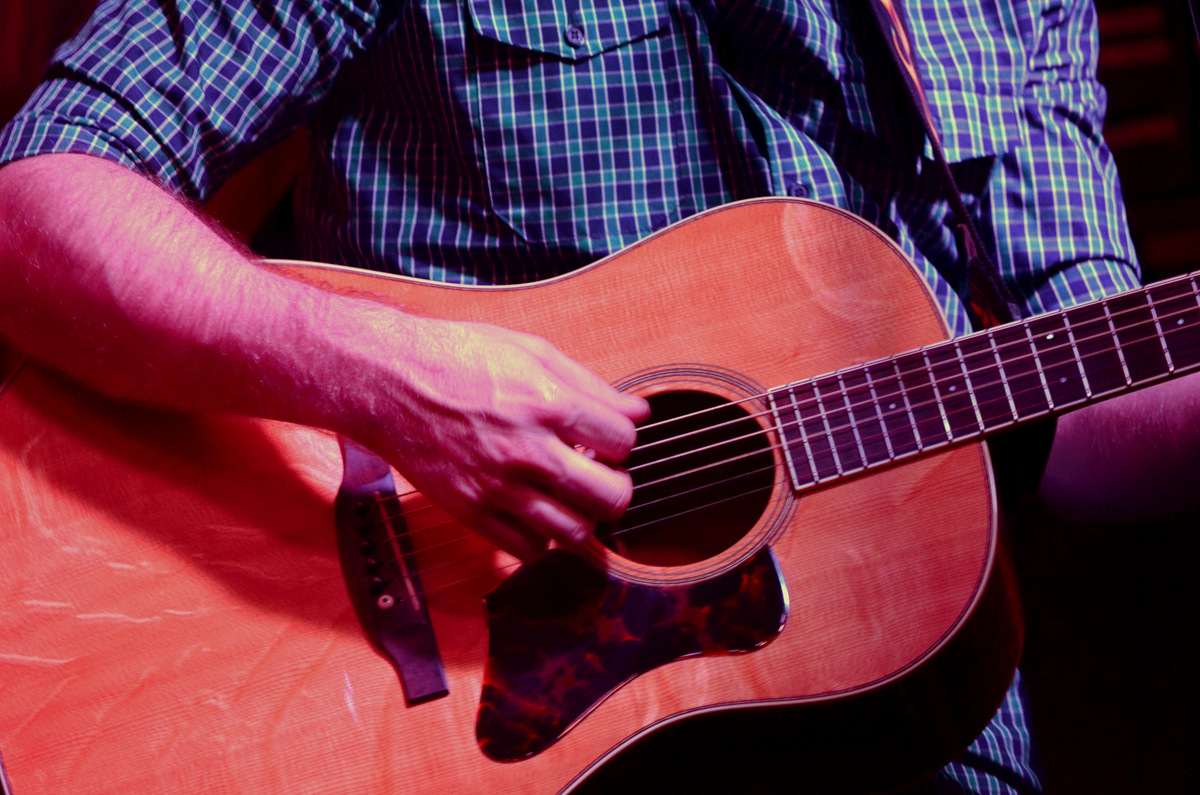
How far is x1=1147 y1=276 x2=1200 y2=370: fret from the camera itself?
29.0 inches

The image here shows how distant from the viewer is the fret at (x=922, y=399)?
732 mm

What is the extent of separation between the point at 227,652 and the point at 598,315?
0.44 metres

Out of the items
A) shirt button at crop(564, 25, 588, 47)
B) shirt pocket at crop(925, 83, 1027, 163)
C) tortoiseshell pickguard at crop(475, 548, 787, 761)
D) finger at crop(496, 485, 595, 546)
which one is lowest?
tortoiseshell pickguard at crop(475, 548, 787, 761)

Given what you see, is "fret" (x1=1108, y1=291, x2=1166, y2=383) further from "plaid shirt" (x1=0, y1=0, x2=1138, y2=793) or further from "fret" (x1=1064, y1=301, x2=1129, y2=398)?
"plaid shirt" (x1=0, y1=0, x2=1138, y2=793)

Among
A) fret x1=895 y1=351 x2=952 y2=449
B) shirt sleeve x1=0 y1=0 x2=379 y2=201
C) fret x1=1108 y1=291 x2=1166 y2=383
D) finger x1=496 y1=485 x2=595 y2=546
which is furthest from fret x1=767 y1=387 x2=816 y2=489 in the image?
shirt sleeve x1=0 y1=0 x2=379 y2=201

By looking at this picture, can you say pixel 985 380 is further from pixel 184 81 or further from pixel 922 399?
pixel 184 81

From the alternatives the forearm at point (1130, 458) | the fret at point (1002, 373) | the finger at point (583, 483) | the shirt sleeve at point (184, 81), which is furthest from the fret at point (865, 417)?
the shirt sleeve at point (184, 81)

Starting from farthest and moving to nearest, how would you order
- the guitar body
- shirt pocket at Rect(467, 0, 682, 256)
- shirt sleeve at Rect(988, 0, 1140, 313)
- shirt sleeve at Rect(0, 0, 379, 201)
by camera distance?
1. shirt sleeve at Rect(988, 0, 1140, 313)
2. shirt pocket at Rect(467, 0, 682, 256)
3. shirt sleeve at Rect(0, 0, 379, 201)
4. the guitar body

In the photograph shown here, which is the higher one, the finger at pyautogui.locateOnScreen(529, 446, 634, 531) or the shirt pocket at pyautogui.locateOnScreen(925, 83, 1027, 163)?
the shirt pocket at pyautogui.locateOnScreen(925, 83, 1027, 163)

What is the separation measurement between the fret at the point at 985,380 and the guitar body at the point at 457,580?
0.12ft

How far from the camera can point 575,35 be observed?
2.89 ft

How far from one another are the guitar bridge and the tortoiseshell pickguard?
0.06 m

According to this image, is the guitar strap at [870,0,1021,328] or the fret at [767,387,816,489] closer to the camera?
the fret at [767,387,816,489]

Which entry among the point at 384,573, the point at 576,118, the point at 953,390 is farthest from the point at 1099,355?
the point at 384,573
